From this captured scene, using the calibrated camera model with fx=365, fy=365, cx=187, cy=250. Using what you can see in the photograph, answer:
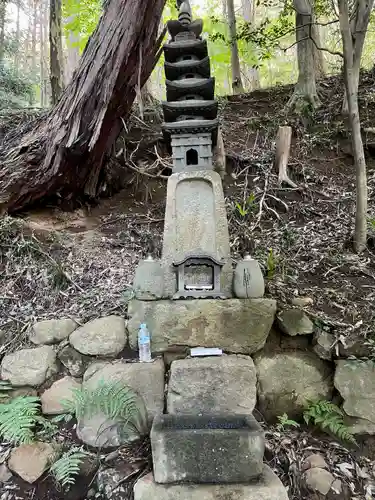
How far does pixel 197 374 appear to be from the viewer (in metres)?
3.36

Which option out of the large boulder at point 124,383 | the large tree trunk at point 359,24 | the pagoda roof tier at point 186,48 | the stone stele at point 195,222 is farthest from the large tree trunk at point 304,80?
the large boulder at point 124,383

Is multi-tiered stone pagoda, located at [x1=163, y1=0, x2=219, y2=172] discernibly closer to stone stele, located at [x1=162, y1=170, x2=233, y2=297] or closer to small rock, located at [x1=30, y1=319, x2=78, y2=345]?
stone stele, located at [x1=162, y1=170, x2=233, y2=297]

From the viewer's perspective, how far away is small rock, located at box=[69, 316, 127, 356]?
12.0 ft

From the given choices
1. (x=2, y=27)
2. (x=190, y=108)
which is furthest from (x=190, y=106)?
(x=2, y=27)

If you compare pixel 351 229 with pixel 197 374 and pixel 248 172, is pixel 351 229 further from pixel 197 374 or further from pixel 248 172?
pixel 197 374

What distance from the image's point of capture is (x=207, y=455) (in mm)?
2660

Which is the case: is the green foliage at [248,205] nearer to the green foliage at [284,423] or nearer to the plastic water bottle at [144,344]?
the plastic water bottle at [144,344]

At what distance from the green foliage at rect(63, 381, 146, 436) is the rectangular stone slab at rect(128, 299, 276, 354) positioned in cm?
53

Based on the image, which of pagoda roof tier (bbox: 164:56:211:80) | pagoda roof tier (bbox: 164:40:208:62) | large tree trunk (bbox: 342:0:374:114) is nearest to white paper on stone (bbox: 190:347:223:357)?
pagoda roof tier (bbox: 164:56:211:80)

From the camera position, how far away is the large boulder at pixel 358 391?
10.7 ft

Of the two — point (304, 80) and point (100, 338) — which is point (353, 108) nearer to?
point (304, 80)

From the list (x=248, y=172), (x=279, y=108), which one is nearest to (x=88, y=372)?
(x=248, y=172)

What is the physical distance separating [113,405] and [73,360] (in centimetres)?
74

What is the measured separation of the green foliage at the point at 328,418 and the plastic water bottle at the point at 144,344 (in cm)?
Answer: 156
